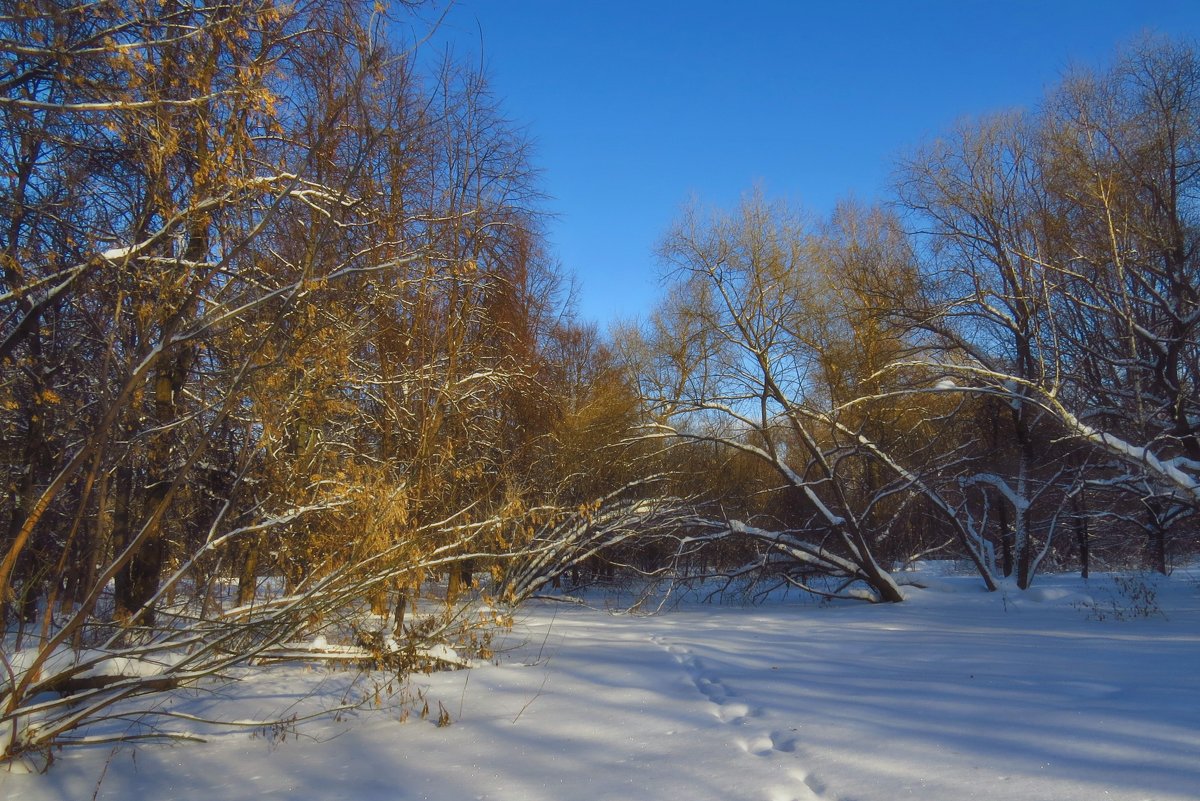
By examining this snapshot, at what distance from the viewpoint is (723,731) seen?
4.61 m

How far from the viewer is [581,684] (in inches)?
240

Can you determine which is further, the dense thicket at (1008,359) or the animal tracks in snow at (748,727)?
the dense thicket at (1008,359)

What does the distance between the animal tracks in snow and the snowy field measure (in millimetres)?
16

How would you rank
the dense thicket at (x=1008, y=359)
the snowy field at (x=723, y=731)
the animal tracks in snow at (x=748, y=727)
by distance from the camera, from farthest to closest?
1. the dense thicket at (x=1008, y=359)
2. the snowy field at (x=723, y=731)
3. the animal tracks in snow at (x=748, y=727)

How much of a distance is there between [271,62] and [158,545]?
15.1 feet

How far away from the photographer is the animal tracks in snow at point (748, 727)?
3.51m

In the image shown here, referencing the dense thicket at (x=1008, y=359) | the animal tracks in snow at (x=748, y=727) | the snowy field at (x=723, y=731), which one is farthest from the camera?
the dense thicket at (x=1008, y=359)

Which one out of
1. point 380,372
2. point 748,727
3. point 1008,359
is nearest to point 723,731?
point 748,727

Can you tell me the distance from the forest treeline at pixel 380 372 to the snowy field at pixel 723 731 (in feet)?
1.83

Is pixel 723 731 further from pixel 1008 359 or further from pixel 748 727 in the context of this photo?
pixel 1008 359

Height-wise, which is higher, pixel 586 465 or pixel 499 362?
pixel 499 362

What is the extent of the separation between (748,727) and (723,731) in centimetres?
16

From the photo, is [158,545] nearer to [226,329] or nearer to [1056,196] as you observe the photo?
[226,329]

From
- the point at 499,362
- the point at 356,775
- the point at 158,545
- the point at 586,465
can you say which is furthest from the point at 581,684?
the point at 586,465
